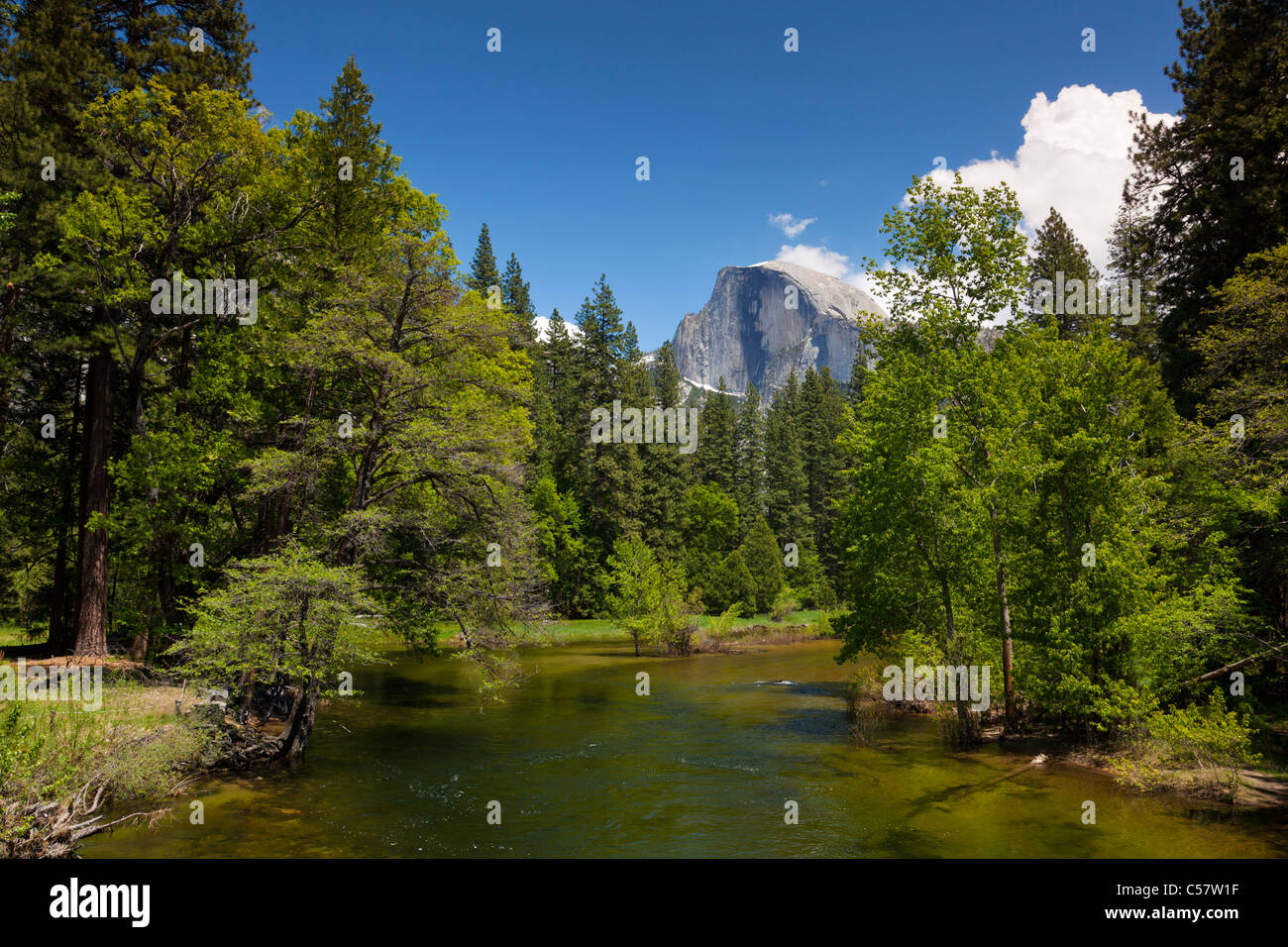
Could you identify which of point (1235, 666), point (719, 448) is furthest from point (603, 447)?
point (1235, 666)

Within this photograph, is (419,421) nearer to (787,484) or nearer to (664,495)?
(664,495)

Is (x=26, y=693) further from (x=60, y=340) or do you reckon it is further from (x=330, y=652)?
(x=60, y=340)

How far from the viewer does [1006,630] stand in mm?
19281

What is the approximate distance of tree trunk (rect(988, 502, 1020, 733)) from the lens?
1911 centimetres

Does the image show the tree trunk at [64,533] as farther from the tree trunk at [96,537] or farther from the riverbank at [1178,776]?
the riverbank at [1178,776]

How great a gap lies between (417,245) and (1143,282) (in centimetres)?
4263

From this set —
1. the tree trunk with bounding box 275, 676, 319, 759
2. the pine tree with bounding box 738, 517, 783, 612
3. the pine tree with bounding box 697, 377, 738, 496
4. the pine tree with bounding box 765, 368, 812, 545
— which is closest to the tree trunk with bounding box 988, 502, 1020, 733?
the tree trunk with bounding box 275, 676, 319, 759

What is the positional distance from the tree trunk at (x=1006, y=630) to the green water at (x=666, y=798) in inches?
52.7

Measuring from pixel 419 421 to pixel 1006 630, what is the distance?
16.6m

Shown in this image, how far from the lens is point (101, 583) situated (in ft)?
66.5

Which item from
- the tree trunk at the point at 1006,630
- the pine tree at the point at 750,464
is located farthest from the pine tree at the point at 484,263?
the tree trunk at the point at 1006,630

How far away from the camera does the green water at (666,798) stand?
12.0m

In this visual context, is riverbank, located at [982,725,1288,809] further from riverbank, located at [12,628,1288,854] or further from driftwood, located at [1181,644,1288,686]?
driftwood, located at [1181,644,1288,686]
